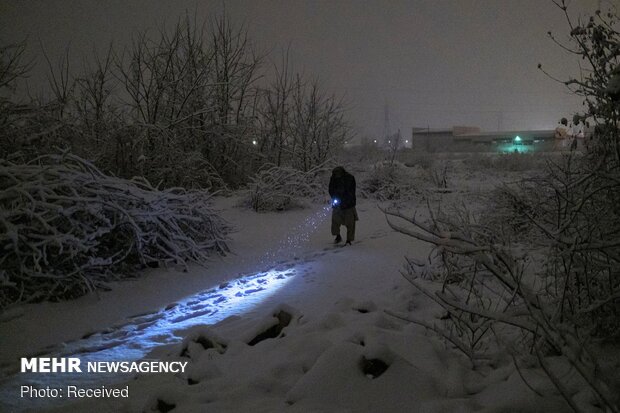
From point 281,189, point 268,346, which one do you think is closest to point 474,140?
point 281,189

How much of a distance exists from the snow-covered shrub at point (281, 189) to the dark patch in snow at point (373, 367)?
11.0 metres

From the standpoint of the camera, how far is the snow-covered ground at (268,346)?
2.58m

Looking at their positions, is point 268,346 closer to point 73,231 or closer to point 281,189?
point 73,231

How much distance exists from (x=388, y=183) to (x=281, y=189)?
5934 millimetres

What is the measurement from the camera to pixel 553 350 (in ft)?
9.29

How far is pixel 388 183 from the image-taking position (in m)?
18.0

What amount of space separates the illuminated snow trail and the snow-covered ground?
2cm

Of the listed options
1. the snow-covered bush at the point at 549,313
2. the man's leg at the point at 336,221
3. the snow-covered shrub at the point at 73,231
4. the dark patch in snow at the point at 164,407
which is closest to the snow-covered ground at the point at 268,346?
the dark patch in snow at the point at 164,407

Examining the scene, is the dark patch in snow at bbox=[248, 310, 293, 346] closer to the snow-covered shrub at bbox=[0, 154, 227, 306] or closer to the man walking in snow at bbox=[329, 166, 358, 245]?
the snow-covered shrub at bbox=[0, 154, 227, 306]

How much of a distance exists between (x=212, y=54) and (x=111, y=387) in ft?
59.9

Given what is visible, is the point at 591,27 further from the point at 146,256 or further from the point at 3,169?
the point at 3,169

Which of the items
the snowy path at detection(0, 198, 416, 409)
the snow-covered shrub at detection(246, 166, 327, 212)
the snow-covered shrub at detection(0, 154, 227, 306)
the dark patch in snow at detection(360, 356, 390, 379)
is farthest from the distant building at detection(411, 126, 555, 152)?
the dark patch in snow at detection(360, 356, 390, 379)

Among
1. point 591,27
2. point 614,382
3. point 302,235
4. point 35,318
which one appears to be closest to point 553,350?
point 614,382

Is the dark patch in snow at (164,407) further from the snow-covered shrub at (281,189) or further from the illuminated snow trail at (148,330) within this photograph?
the snow-covered shrub at (281,189)
